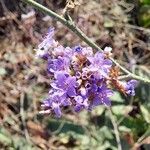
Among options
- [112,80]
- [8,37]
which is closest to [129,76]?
[112,80]

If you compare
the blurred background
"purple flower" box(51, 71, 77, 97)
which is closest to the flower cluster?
"purple flower" box(51, 71, 77, 97)

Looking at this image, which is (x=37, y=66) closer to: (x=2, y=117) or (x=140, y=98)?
(x=2, y=117)

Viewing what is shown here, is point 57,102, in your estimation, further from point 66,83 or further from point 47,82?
point 47,82

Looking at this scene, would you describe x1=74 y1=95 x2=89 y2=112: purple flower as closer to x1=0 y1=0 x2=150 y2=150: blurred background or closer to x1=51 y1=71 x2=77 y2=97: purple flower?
x1=51 y1=71 x2=77 y2=97: purple flower

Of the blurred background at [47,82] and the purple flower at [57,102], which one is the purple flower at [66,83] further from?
the blurred background at [47,82]

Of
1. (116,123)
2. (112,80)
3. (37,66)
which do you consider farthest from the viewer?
(37,66)

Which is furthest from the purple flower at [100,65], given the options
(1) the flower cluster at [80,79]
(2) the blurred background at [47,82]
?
(2) the blurred background at [47,82]
